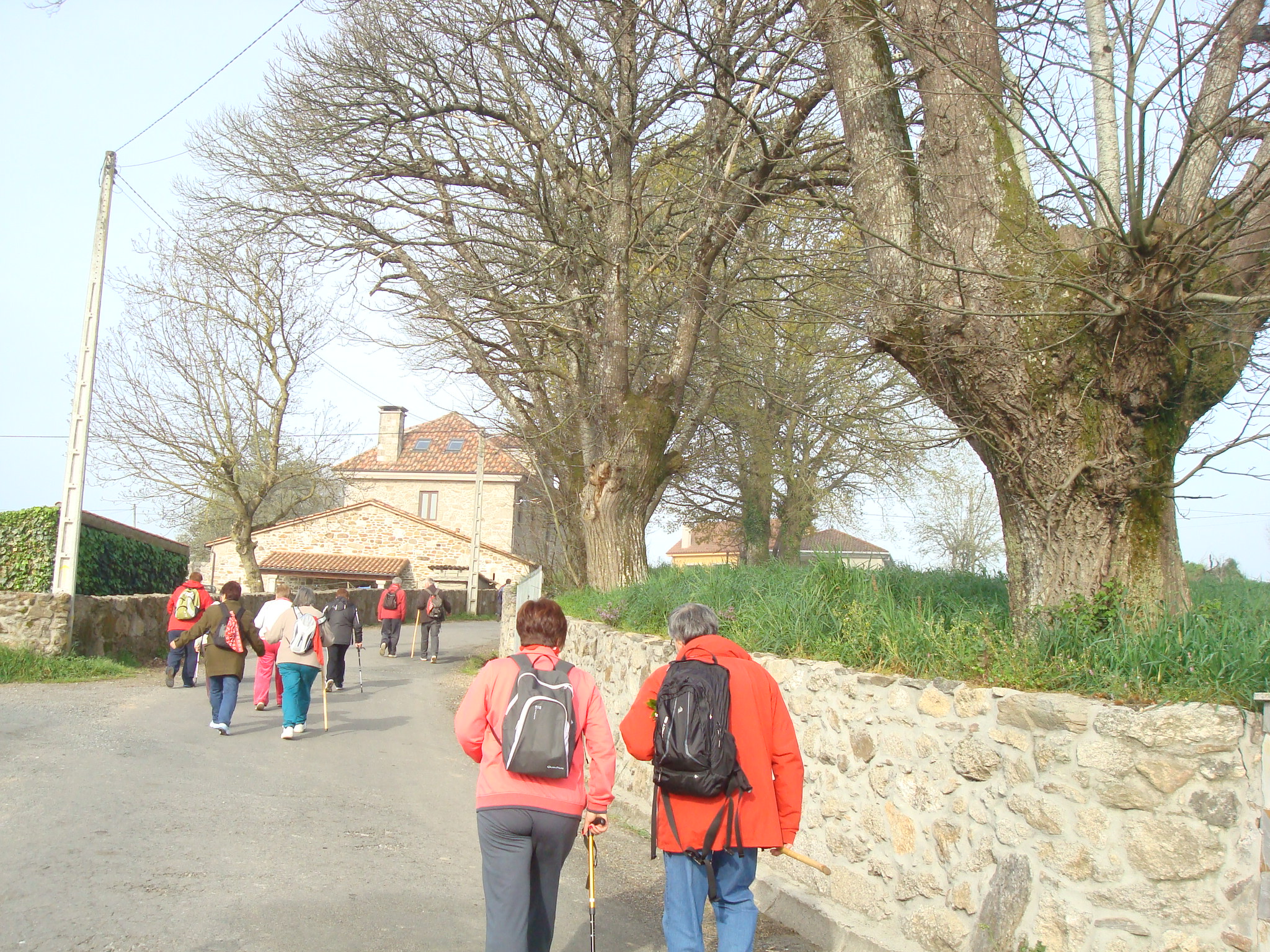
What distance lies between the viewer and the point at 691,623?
446 centimetres

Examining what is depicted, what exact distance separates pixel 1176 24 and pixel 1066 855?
380 cm

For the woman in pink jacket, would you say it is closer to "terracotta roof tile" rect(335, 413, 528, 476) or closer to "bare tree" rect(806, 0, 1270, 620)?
"bare tree" rect(806, 0, 1270, 620)

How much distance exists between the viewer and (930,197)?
21.2 feet

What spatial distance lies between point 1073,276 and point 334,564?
135 feet

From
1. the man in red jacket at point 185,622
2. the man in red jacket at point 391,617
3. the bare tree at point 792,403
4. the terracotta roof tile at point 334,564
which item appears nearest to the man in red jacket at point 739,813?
the bare tree at point 792,403

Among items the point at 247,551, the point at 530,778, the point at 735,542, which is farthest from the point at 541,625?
the point at 247,551

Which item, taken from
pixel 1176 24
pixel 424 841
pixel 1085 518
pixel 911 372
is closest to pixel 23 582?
pixel 424 841

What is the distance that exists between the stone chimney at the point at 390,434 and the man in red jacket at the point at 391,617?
103 feet

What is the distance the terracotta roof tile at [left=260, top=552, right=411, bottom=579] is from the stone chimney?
31.8 feet

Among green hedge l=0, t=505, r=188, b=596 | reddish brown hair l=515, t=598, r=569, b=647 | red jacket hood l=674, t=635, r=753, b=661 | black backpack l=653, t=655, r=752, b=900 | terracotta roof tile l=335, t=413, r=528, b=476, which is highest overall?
terracotta roof tile l=335, t=413, r=528, b=476

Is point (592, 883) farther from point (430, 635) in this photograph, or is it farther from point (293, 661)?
point (430, 635)

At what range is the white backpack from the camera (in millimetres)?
10406

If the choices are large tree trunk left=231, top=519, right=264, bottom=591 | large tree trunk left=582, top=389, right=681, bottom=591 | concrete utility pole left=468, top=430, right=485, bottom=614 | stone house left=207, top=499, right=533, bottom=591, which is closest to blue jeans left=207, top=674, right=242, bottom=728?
large tree trunk left=582, top=389, right=681, bottom=591

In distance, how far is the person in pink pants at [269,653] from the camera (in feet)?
35.0
